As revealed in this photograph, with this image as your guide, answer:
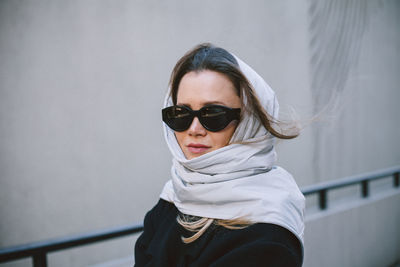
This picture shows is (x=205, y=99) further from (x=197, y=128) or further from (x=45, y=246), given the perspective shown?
(x=45, y=246)

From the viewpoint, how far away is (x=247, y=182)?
108cm

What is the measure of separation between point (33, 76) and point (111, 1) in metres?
1.11

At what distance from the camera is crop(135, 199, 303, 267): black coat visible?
3.02ft

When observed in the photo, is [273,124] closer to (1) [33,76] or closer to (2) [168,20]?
(1) [33,76]

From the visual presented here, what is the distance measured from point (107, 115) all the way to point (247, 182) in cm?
268

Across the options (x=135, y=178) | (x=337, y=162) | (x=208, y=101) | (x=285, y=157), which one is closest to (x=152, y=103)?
(x=135, y=178)

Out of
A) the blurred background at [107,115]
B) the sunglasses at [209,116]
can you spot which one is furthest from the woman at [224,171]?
the blurred background at [107,115]

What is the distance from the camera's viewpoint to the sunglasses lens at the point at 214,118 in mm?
1088

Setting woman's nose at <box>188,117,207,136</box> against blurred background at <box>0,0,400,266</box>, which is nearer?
woman's nose at <box>188,117,207,136</box>

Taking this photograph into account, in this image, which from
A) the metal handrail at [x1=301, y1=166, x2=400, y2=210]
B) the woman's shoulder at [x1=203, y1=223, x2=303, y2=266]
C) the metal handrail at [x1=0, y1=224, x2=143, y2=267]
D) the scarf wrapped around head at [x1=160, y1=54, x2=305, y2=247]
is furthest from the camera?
the metal handrail at [x1=301, y1=166, x2=400, y2=210]

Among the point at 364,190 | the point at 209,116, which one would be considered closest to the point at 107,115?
the point at 209,116

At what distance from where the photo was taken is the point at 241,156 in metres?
1.09

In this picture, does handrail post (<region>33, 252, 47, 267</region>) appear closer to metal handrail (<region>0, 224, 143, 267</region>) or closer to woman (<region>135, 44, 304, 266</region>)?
metal handrail (<region>0, 224, 143, 267</region>)

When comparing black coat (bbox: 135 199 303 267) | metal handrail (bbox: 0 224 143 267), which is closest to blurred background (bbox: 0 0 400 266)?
metal handrail (bbox: 0 224 143 267)
